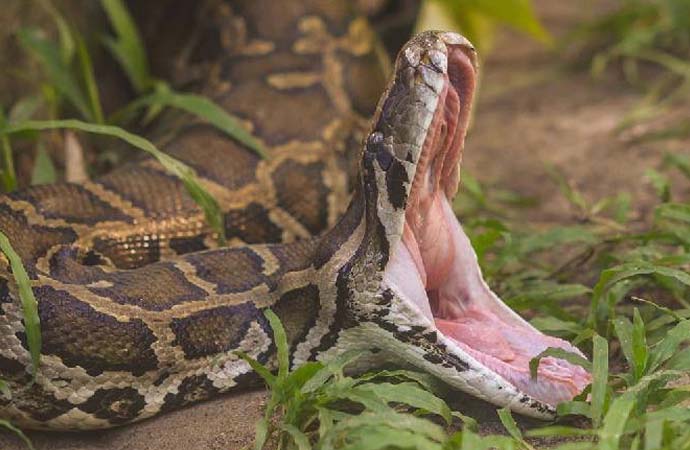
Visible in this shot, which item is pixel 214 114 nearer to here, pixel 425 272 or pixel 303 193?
pixel 303 193

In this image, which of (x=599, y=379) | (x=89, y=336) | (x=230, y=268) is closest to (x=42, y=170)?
(x=230, y=268)

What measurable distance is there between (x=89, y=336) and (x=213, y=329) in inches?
16.4

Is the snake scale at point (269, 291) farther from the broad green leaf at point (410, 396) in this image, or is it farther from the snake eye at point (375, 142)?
the broad green leaf at point (410, 396)

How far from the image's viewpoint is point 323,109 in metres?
5.19

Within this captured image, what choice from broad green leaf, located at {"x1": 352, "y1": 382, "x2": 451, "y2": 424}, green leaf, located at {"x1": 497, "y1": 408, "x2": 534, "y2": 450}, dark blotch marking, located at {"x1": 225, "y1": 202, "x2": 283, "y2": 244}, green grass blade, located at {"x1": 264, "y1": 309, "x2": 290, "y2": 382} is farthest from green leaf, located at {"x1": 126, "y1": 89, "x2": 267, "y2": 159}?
green leaf, located at {"x1": 497, "y1": 408, "x2": 534, "y2": 450}

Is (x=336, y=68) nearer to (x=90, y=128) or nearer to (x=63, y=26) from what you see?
(x=63, y=26)

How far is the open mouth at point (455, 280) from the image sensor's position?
→ 3.49 meters

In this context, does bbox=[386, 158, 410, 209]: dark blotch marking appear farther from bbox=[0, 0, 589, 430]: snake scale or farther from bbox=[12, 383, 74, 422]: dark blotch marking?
bbox=[12, 383, 74, 422]: dark blotch marking

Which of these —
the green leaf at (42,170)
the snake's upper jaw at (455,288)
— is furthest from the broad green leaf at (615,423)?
the green leaf at (42,170)

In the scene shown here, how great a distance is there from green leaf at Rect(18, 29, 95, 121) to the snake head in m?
2.07

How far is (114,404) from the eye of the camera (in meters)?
3.61

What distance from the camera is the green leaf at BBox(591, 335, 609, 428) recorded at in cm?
321

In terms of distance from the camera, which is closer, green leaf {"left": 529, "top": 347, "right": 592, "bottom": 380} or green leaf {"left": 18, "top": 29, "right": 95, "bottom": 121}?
green leaf {"left": 529, "top": 347, "right": 592, "bottom": 380}

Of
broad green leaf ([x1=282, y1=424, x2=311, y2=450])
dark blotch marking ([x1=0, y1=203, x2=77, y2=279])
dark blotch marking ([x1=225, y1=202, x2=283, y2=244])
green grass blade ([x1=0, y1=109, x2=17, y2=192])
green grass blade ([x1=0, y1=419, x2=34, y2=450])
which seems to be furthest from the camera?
dark blotch marking ([x1=225, y1=202, x2=283, y2=244])
